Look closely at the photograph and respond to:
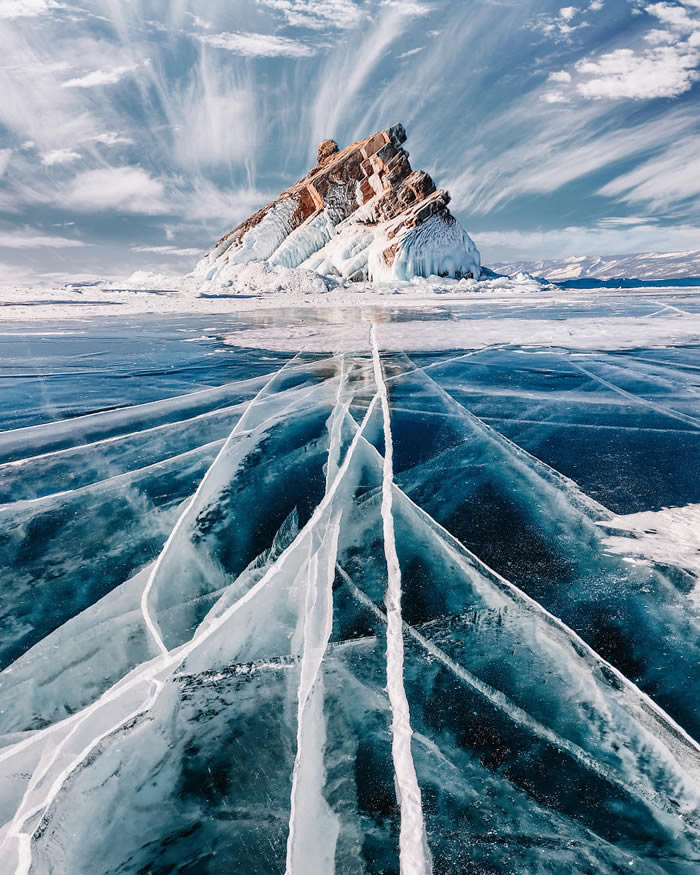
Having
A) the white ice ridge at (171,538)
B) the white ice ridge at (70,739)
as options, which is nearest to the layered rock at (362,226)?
the white ice ridge at (171,538)

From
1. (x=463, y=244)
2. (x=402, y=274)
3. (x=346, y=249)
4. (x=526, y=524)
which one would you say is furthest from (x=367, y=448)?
(x=346, y=249)

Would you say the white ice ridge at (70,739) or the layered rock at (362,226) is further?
the layered rock at (362,226)

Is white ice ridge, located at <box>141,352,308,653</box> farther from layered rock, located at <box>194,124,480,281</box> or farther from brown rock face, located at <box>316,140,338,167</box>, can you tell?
brown rock face, located at <box>316,140,338,167</box>

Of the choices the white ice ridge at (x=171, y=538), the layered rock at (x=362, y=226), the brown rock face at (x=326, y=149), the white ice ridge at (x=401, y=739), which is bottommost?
the white ice ridge at (x=401, y=739)

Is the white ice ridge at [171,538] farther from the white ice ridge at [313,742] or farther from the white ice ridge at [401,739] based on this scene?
the white ice ridge at [401,739]

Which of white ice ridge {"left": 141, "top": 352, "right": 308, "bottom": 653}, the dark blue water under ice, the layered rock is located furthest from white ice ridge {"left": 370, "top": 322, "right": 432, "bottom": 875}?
the layered rock

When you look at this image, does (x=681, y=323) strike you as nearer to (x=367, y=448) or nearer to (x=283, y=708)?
(x=367, y=448)
